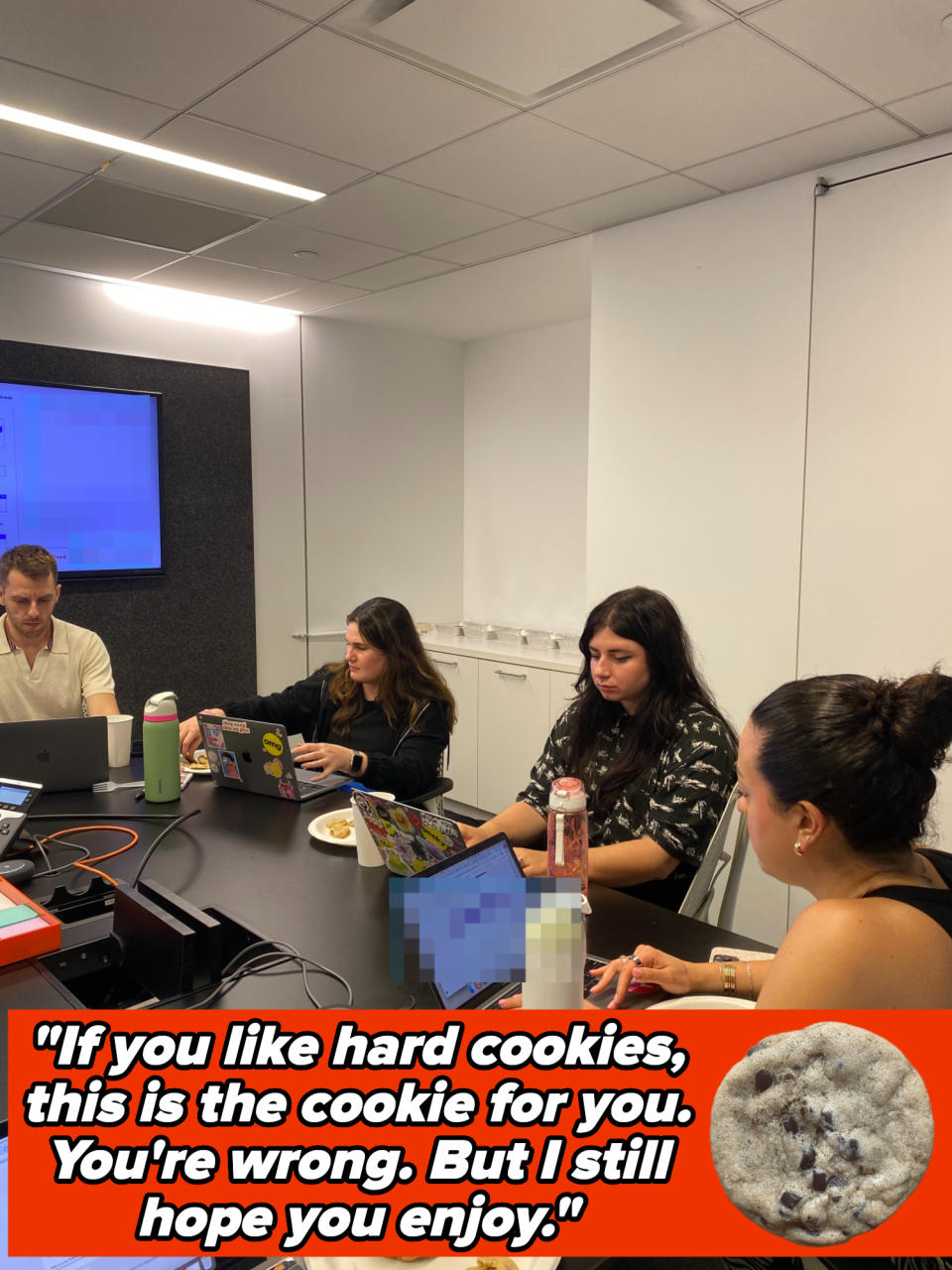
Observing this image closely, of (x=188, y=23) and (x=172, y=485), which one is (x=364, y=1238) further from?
(x=172, y=485)

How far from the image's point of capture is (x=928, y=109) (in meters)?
2.34

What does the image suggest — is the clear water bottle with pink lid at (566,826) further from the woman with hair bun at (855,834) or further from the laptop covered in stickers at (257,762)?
the laptop covered in stickers at (257,762)

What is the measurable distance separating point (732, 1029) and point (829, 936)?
0.21 meters

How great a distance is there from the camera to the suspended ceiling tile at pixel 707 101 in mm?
2070

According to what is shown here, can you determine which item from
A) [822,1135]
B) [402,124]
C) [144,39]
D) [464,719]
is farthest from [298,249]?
[822,1135]

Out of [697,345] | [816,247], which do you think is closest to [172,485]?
[697,345]

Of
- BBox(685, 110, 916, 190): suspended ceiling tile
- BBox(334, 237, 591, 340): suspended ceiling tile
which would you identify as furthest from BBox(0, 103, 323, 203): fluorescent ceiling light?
BBox(685, 110, 916, 190): suspended ceiling tile

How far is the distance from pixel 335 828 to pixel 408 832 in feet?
1.61

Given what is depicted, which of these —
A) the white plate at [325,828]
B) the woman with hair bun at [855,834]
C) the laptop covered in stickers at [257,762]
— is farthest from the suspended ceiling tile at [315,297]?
the woman with hair bun at [855,834]

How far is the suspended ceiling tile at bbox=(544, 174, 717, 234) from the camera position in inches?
113

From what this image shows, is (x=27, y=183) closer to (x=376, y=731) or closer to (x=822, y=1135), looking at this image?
(x=376, y=731)

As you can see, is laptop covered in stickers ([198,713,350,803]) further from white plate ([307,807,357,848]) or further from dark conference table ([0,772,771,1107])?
white plate ([307,807,357,848])

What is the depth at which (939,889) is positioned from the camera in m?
1.00
